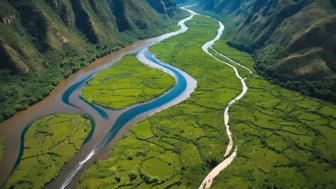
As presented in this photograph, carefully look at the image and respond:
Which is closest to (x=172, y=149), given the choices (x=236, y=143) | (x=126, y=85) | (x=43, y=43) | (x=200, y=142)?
(x=200, y=142)

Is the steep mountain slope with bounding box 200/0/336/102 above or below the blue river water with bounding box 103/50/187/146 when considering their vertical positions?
below

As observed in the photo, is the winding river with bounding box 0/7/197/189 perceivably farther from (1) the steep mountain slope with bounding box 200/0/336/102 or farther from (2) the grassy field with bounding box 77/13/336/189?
(1) the steep mountain slope with bounding box 200/0/336/102

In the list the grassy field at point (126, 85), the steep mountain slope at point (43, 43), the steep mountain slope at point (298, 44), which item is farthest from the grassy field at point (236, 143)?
the steep mountain slope at point (43, 43)

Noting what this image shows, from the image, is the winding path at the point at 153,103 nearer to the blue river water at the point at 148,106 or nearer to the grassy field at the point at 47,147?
the blue river water at the point at 148,106

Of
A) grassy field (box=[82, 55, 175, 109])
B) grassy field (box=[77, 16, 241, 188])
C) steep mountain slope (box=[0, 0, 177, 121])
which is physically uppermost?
steep mountain slope (box=[0, 0, 177, 121])

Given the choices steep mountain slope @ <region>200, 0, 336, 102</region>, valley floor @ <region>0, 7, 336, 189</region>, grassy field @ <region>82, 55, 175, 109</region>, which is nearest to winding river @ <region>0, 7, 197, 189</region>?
valley floor @ <region>0, 7, 336, 189</region>

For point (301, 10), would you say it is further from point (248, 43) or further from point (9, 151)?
point (9, 151)

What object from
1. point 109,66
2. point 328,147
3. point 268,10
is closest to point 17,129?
point 109,66
